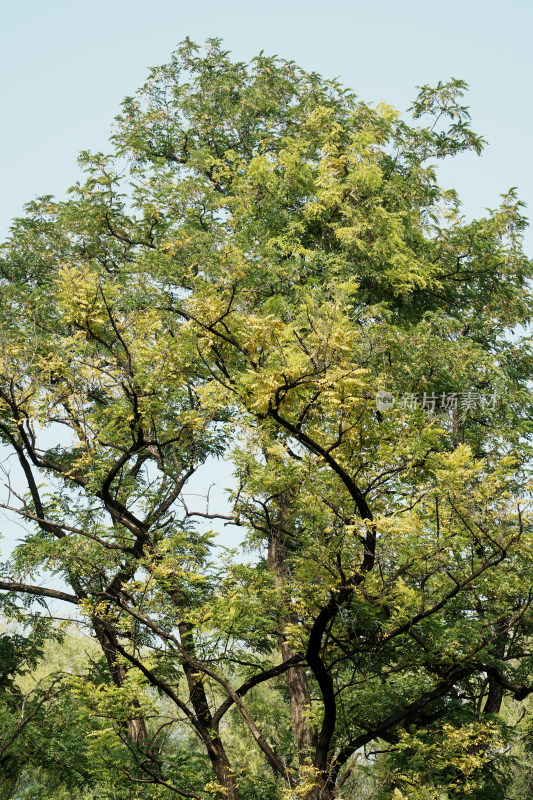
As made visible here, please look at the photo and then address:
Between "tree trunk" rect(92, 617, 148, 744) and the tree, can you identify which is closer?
the tree

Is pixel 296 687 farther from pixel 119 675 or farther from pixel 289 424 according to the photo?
pixel 289 424

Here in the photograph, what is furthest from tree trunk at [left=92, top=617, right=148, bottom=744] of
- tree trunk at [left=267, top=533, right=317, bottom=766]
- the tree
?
tree trunk at [left=267, top=533, right=317, bottom=766]

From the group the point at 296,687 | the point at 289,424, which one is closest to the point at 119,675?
the point at 296,687

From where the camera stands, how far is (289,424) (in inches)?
261

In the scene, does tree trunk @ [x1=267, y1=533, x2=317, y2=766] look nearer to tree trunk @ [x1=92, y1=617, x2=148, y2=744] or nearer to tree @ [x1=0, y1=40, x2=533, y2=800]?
tree @ [x1=0, y1=40, x2=533, y2=800]

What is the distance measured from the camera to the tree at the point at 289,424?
7.39 meters

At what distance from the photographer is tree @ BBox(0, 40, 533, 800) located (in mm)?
7391

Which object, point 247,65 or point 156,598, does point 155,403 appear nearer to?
point 156,598

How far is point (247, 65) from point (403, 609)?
11.5 m

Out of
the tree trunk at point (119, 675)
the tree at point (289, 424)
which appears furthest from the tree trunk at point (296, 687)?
the tree trunk at point (119, 675)

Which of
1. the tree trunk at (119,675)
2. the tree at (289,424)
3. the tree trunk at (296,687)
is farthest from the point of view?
the tree trunk at (119,675)

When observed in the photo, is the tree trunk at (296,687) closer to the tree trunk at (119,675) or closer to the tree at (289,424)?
the tree at (289,424)

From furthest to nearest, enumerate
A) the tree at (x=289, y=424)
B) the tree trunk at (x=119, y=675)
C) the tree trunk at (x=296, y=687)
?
1. the tree trunk at (x=119, y=675)
2. the tree trunk at (x=296, y=687)
3. the tree at (x=289, y=424)

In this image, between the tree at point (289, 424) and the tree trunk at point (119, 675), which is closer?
the tree at point (289, 424)
